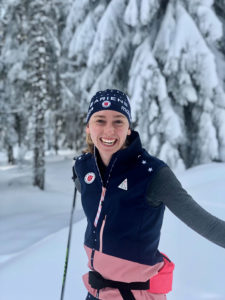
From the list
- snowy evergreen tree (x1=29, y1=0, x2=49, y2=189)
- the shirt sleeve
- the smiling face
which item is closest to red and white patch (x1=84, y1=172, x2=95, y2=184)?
the smiling face

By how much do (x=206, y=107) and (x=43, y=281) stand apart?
6978 millimetres

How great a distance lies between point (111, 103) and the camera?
1.76 m

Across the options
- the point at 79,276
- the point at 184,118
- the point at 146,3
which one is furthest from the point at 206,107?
the point at 79,276

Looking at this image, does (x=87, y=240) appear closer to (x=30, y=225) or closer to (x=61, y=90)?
(x=30, y=225)

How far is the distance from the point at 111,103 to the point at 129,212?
0.60 metres

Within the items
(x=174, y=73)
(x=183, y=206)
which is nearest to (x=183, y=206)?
A: (x=183, y=206)

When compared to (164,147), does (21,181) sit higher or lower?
lower

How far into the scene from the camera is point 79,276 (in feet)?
11.1

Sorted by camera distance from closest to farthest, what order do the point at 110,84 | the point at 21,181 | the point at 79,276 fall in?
the point at 79,276 < the point at 110,84 < the point at 21,181

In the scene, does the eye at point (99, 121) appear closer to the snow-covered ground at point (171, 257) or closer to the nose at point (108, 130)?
the nose at point (108, 130)

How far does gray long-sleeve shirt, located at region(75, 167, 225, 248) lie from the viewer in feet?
4.51

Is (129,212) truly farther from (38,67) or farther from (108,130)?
(38,67)

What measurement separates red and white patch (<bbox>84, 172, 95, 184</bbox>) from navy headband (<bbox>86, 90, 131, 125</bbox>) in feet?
1.14

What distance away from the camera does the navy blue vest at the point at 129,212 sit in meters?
1.58
